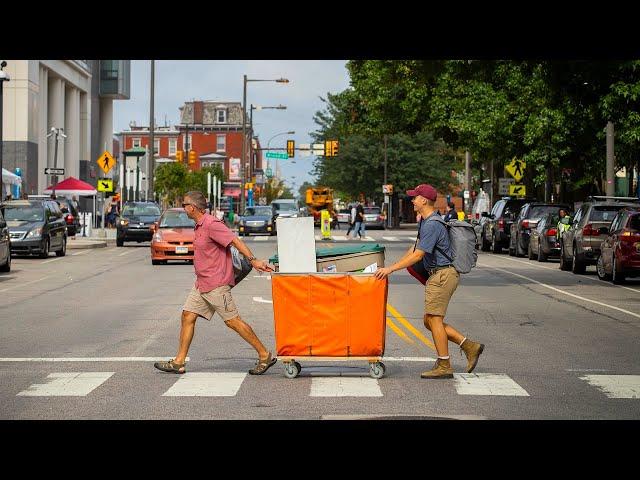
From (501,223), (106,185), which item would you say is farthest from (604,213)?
(106,185)

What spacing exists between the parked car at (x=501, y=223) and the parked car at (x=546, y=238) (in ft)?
18.3

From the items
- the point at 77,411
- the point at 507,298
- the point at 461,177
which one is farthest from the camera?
the point at 461,177

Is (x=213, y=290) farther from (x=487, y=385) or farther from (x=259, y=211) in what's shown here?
(x=259, y=211)

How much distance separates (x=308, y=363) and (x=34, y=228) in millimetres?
25156

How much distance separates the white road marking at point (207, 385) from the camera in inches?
482

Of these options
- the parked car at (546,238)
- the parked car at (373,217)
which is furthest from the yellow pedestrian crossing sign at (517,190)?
the parked car at (373,217)

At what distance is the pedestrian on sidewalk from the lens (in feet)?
43.9

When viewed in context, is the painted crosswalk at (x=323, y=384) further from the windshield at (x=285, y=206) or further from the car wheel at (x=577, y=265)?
the windshield at (x=285, y=206)

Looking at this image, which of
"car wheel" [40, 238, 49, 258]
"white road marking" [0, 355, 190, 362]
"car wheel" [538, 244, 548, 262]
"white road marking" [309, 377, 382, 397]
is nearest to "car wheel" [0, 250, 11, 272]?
"car wheel" [40, 238, 49, 258]

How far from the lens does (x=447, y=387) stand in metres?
12.8

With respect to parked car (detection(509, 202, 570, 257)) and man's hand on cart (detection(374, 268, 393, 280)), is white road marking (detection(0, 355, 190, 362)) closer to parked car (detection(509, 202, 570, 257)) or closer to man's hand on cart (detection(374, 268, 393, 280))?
man's hand on cart (detection(374, 268, 393, 280))
